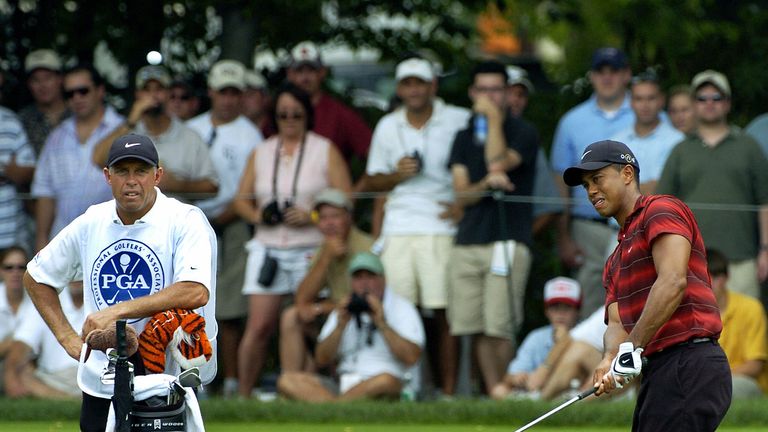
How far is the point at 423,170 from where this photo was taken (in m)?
12.3

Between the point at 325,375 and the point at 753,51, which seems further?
the point at 753,51

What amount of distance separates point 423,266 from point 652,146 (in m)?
2.01

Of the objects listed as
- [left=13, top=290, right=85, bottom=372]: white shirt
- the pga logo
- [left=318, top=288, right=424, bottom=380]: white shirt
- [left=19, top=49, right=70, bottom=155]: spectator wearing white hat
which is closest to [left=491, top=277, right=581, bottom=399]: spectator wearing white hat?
[left=318, top=288, right=424, bottom=380]: white shirt

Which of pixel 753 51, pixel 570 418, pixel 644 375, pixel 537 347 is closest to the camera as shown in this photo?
pixel 644 375

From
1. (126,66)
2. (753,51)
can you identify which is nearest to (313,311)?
(126,66)

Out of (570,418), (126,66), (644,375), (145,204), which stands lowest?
(570,418)

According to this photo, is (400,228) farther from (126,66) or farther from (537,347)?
(126,66)

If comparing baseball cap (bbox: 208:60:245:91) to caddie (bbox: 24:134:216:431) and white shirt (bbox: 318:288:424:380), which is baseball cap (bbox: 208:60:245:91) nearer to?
white shirt (bbox: 318:288:424:380)

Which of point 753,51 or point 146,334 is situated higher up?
point 753,51

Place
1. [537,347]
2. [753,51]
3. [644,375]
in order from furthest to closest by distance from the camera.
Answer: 1. [753,51]
2. [537,347]
3. [644,375]

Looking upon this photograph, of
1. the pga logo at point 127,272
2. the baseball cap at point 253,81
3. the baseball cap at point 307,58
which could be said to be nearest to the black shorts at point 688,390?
the pga logo at point 127,272

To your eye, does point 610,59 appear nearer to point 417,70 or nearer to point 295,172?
point 417,70

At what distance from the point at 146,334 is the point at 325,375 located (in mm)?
5509

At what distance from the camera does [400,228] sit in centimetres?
1225
